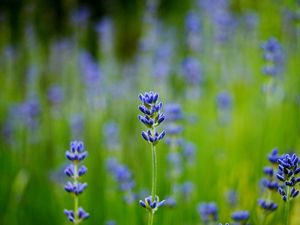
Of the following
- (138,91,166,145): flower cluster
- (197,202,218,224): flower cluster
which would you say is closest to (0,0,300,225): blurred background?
(197,202,218,224): flower cluster

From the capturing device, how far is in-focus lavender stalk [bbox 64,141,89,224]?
1.45 m

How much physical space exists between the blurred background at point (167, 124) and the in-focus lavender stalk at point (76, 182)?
1.92 feet

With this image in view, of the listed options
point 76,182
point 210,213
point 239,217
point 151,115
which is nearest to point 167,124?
point 210,213

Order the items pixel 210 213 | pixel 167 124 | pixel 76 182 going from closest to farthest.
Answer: pixel 76 182 < pixel 210 213 < pixel 167 124

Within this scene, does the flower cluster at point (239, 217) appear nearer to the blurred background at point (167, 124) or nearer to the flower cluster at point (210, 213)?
the flower cluster at point (210, 213)

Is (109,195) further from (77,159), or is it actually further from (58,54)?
(58,54)

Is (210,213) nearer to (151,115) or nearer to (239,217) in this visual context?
(239,217)

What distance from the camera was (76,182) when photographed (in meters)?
1.47

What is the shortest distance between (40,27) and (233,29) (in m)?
3.11

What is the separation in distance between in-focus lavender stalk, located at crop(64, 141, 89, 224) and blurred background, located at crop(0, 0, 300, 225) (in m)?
Answer: 0.58

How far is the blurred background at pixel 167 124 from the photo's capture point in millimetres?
2645

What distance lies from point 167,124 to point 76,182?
154 centimetres

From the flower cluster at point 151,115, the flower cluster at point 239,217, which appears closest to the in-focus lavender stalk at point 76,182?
the flower cluster at point 151,115

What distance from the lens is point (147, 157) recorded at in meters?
3.25
